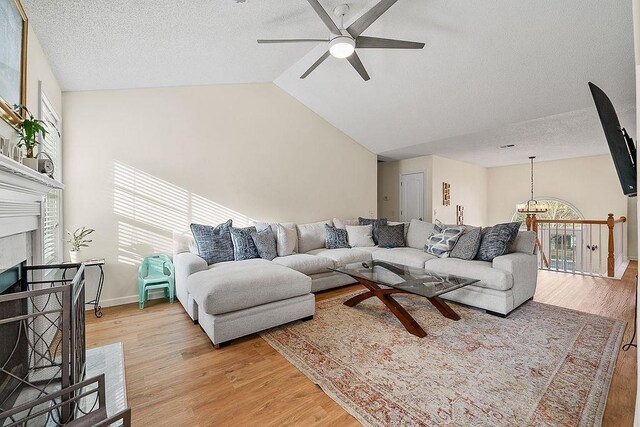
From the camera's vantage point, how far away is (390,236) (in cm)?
438

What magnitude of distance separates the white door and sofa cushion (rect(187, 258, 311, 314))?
13.8 ft

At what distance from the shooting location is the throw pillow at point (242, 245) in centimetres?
336

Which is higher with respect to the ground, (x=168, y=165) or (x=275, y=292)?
(x=168, y=165)

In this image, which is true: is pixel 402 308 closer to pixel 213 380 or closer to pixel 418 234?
pixel 213 380

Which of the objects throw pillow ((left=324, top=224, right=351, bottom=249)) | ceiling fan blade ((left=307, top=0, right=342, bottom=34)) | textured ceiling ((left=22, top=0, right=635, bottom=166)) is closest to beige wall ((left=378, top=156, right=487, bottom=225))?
textured ceiling ((left=22, top=0, right=635, bottom=166))

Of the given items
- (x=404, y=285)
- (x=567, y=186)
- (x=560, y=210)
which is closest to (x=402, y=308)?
(x=404, y=285)

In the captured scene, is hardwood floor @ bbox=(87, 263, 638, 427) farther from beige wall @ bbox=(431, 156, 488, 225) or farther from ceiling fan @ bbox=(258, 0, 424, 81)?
beige wall @ bbox=(431, 156, 488, 225)

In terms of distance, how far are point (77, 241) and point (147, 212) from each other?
0.72 meters

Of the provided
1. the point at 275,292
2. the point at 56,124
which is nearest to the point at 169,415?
the point at 275,292

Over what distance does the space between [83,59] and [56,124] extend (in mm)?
739

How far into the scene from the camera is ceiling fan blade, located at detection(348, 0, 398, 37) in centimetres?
199

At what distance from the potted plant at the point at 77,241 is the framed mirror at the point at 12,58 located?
5.07 ft

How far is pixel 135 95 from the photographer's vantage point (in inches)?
131

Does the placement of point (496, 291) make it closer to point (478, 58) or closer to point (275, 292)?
point (275, 292)
